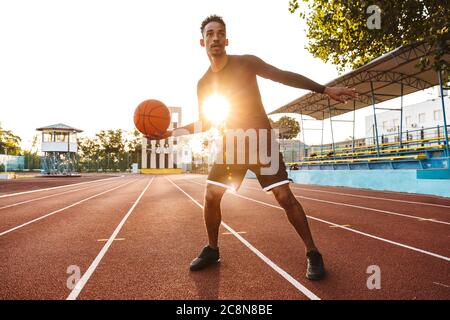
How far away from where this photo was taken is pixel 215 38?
289 cm

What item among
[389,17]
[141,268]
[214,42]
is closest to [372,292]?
Result: [141,268]

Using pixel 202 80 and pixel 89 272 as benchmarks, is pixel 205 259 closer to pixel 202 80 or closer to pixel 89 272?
pixel 89 272

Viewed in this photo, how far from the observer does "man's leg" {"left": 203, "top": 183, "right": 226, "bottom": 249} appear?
2957mm

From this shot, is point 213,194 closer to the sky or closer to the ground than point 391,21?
closer to the ground

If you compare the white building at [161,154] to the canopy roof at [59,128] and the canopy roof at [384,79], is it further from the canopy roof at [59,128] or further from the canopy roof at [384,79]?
the canopy roof at [384,79]

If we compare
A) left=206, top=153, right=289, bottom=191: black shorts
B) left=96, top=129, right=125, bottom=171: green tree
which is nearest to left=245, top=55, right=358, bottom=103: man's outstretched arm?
left=206, top=153, right=289, bottom=191: black shorts

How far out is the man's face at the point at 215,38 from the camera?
2895 mm

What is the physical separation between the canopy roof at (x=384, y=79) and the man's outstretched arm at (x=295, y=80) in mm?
8671

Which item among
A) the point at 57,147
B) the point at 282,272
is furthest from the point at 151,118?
the point at 57,147

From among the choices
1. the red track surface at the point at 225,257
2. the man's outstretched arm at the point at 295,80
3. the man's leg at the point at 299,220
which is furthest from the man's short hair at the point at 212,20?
the red track surface at the point at 225,257

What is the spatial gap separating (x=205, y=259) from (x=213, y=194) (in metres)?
0.68

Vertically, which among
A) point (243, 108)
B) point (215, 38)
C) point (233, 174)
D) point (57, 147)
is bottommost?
point (233, 174)
